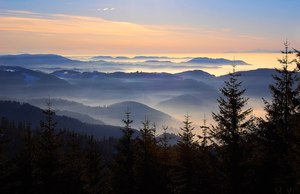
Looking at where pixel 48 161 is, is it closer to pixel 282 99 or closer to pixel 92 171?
pixel 92 171

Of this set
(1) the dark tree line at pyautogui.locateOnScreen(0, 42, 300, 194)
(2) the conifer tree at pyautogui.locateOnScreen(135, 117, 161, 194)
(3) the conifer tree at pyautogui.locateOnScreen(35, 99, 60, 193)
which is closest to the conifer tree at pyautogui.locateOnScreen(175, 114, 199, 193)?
(1) the dark tree line at pyautogui.locateOnScreen(0, 42, 300, 194)

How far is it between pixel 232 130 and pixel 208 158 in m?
6.12

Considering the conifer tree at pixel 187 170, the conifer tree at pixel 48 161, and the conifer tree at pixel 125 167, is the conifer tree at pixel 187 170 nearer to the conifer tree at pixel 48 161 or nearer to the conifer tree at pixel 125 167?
the conifer tree at pixel 125 167

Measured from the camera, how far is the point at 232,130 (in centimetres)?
2778

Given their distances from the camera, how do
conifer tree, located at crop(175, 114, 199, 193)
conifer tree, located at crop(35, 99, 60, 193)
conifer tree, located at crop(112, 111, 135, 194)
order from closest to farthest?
conifer tree, located at crop(35, 99, 60, 193) < conifer tree, located at crop(112, 111, 135, 194) < conifer tree, located at crop(175, 114, 199, 193)

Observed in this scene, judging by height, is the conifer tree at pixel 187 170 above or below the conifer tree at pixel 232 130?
below

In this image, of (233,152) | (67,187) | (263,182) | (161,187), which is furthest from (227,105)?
(67,187)

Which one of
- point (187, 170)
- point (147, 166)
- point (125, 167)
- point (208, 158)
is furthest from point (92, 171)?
point (208, 158)

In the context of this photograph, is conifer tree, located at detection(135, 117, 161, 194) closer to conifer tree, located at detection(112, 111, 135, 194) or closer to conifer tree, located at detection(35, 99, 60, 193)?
conifer tree, located at detection(112, 111, 135, 194)

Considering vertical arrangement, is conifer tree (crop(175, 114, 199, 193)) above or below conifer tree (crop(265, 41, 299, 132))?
below

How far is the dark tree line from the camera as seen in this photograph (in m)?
25.7

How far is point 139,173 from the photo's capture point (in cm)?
3641

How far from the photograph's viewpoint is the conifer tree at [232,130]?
27.2 metres

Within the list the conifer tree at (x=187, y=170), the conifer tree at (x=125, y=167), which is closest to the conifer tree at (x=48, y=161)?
the conifer tree at (x=125, y=167)
